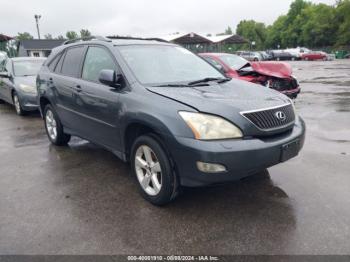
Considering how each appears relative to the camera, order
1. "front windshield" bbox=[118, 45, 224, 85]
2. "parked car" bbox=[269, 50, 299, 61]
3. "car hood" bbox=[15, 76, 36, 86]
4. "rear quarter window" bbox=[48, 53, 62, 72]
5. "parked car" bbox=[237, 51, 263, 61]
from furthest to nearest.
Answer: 1. "parked car" bbox=[269, 50, 299, 61]
2. "parked car" bbox=[237, 51, 263, 61]
3. "car hood" bbox=[15, 76, 36, 86]
4. "rear quarter window" bbox=[48, 53, 62, 72]
5. "front windshield" bbox=[118, 45, 224, 85]

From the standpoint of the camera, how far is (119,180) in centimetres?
418

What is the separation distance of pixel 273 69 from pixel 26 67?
6869mm

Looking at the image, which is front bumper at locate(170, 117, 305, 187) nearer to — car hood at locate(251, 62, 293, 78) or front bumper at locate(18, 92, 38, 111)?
car hood at locate(251, 62, 293, 78)

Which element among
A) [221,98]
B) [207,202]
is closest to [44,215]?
[207,202]

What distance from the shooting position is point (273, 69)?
351 inches

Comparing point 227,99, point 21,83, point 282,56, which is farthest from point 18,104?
point 282,56

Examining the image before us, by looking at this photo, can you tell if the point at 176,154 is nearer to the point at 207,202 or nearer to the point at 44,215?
the point at 207,202

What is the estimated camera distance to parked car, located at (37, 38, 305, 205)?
293 cm

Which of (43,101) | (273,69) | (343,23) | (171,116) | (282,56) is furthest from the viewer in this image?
(343,23)

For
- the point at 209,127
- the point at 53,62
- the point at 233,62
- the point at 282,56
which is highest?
the point at 53,62

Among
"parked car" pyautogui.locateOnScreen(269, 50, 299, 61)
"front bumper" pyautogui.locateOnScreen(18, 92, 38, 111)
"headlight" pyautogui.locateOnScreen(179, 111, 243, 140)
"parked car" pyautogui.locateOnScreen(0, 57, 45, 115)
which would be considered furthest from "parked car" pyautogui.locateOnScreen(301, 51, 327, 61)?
"headlight" pyautogui.locateOnScreen(179, 111, 243, 140)

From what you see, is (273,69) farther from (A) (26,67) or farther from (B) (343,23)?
(B) (343,23)

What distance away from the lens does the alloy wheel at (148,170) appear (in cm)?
338

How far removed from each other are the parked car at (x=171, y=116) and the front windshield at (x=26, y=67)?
192 inches
